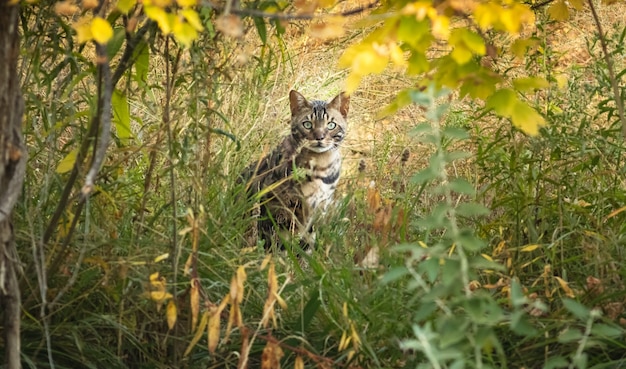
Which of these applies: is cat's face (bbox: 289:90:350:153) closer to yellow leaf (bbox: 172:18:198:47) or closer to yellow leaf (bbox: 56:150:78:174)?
yellow leaf (bbox: 56:150:78:174)

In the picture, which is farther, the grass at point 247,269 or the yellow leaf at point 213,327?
→ the grass at point 247,269

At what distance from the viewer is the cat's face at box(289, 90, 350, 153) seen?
5574 millimetres

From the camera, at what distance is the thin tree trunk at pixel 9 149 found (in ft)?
7.38

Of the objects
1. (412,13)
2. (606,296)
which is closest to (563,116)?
(606,296)

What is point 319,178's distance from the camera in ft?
18.2

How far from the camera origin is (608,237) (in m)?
3.25

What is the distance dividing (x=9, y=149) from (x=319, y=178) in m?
3.37

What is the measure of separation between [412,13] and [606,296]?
130cm

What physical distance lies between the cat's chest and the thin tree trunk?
3056 mm

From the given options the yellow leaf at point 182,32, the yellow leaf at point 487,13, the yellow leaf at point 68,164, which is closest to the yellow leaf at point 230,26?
the yellow leaf at point 182,32

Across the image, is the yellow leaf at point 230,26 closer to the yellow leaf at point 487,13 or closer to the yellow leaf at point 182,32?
the yellow leaf at point 182,32

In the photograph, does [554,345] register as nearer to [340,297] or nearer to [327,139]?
[340,297]

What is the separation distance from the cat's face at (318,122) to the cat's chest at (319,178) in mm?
74

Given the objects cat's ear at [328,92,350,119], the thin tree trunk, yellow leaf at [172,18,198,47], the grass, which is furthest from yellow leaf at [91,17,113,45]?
cat's ear at [328,92,350,119]
